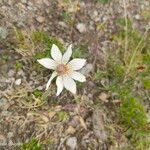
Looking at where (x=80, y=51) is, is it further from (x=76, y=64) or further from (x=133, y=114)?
(x=133, y=114)

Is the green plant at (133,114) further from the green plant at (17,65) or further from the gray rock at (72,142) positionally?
the green plant at (17,65)

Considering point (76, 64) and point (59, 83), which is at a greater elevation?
point (76, 64)

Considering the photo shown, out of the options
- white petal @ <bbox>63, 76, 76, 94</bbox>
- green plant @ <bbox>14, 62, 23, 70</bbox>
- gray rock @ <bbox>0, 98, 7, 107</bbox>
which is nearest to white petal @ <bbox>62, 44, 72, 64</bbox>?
white petal @ <bbox>63, 76, 76, 94</bbox>

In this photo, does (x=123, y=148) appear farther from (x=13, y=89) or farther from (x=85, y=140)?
(x=13, y=89)

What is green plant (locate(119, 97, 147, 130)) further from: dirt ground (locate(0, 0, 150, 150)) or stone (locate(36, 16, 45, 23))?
stone (locate(36, 16, 45, 23))

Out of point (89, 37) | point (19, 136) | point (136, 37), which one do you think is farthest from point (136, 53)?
point (19, 136)

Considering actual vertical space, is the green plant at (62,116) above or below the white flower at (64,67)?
below

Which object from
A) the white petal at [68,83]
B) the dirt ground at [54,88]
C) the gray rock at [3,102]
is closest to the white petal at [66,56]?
the white petal at [68,83]

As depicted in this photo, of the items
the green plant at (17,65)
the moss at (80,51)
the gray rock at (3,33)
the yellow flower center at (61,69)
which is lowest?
the yellow flower center at (61,69)

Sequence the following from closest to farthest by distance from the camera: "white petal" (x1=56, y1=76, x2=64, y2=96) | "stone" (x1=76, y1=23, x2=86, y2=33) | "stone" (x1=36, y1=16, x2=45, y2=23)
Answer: "white petal" (x1=56, y1=76, x2=64, y2=96), "stone" (x1=36, y1=16, x2=45, y2=23), "stone" (x1=76, y1=23, x2=86, y2=33)

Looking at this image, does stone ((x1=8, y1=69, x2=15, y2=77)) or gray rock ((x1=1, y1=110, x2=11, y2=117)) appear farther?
stone ((x1=8, y1=69, x2=15, y2=77))

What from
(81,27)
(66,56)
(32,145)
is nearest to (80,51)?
(81,27)
